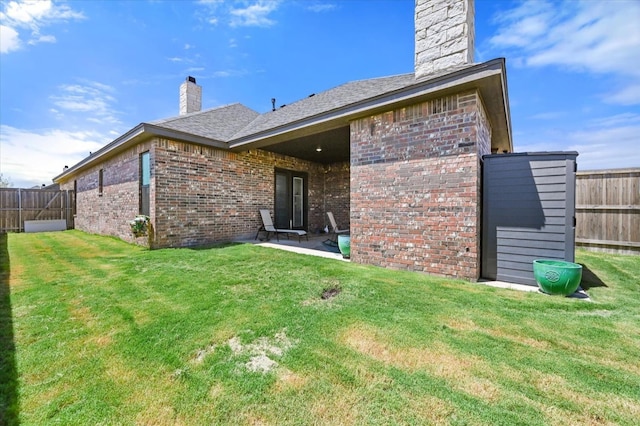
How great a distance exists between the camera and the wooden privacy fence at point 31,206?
12.4 meters

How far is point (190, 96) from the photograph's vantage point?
1124 centimetres

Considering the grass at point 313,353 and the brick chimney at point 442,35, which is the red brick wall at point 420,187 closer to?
the grass at point 313,353

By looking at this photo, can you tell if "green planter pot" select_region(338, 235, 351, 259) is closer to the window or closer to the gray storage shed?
the gray storage shed

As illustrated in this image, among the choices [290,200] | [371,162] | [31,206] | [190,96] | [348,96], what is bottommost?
[31,206]

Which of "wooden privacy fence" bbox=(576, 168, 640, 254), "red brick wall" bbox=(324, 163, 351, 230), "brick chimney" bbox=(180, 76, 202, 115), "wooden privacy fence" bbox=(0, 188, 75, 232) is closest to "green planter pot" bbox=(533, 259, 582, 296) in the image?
"wooden privacy fence" bbox=(576, 168, 640, 254)

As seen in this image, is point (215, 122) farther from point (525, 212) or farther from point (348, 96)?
point (525, 212)

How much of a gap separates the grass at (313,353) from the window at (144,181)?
3561mm

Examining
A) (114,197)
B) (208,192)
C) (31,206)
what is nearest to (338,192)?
(208,192)

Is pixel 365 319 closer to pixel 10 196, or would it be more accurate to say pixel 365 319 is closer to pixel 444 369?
pixel 444 369

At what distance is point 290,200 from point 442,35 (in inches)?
274

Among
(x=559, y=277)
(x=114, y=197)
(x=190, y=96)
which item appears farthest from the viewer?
(x=190, y=96)

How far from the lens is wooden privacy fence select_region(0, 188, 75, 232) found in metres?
12.4

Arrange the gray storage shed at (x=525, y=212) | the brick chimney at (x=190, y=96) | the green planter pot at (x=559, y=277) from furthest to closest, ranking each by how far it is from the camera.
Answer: the brick chimney at (x=190, y=96) → the gray storage shed at (x=525, y=212) → the green planter pot at (x=559, y=277)

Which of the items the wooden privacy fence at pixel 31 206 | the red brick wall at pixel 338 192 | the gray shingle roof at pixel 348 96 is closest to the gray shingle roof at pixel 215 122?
the gray shingle roof at pixel 348 96
